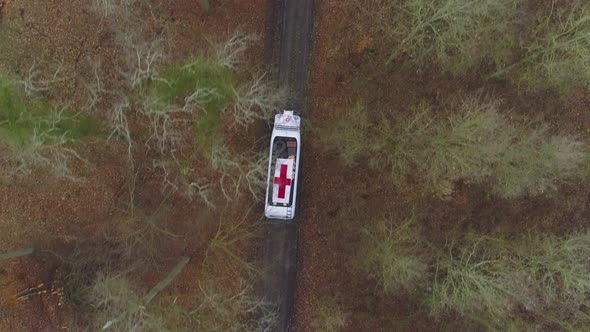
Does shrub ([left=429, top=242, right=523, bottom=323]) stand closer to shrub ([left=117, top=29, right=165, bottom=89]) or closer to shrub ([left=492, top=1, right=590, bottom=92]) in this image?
shrub ([left=492, top=1, right=590, bottom=92])

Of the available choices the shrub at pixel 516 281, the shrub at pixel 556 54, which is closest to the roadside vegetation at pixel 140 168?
the shrub at pixel 516 281

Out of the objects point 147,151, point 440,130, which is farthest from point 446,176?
point 147,151

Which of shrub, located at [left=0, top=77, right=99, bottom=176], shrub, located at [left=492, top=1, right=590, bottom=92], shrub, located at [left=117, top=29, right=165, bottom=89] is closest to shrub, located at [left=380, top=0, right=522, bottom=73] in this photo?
shrub, located at [left=492, top=1, right=590, bottom=92]

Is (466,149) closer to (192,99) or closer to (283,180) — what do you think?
(283,180)

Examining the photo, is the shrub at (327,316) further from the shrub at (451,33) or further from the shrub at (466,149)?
the shrub at (451,33)

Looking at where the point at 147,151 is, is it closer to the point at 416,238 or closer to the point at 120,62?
the point at 120,62

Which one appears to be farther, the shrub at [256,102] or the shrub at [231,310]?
the shrub at [231,310]

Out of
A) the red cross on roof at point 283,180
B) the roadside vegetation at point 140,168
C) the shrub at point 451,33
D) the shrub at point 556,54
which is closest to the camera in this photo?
the shrub at point 556,54
